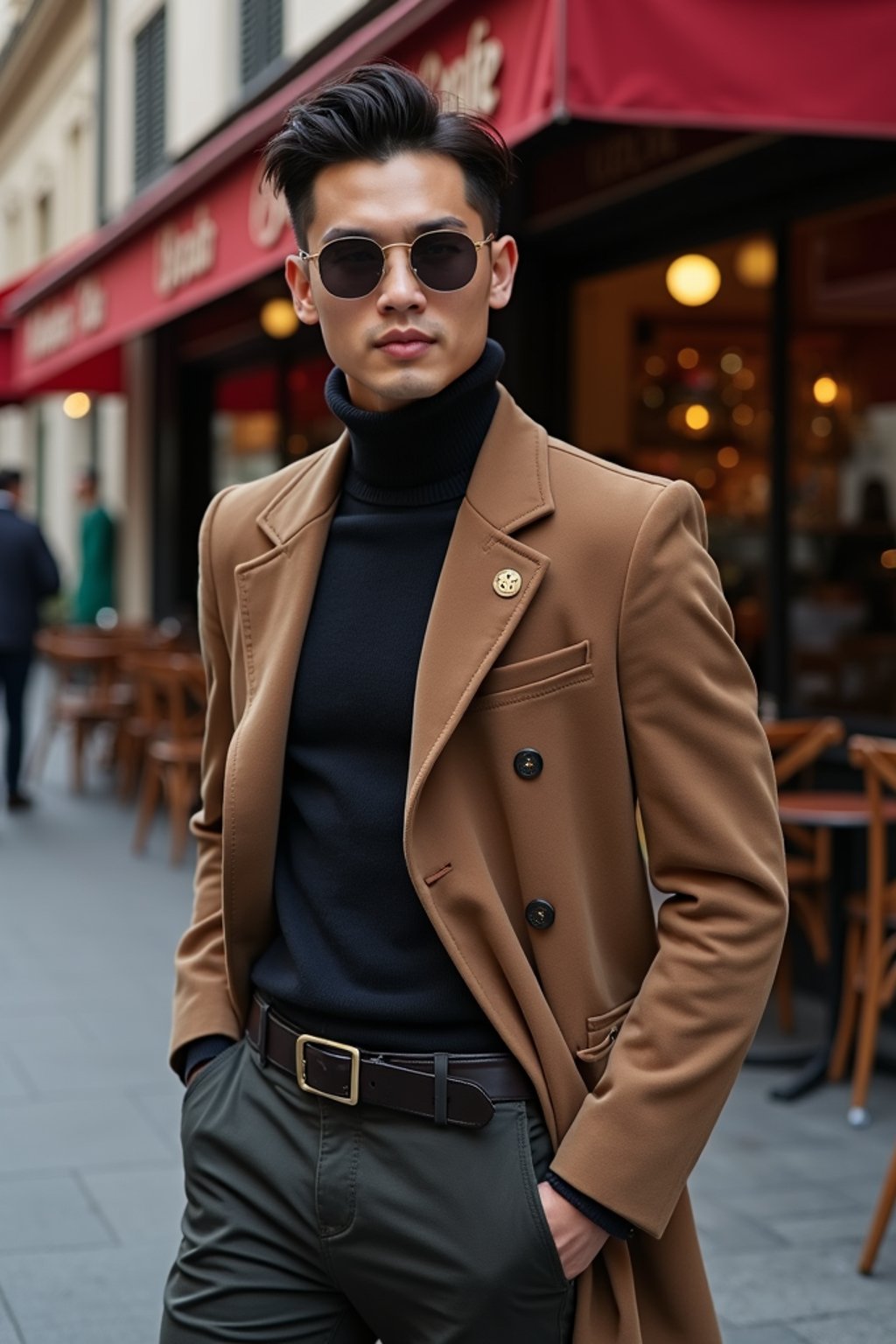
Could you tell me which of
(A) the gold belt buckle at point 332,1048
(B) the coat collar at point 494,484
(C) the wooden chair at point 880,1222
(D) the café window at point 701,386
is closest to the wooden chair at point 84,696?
(D) the café window at point 701,386

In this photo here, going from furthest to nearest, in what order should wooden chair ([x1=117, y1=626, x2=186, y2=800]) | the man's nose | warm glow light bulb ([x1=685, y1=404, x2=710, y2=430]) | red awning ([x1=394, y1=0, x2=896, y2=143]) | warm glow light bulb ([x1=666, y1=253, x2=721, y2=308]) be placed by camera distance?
wooden chair ([x1=117, y1=626, x2=186, y2=800]) < warm glow light bulb ([x1=685, y1=404, x2=710, y2=430]) < warm glow light bulb ([x1=666, y1=253, x2=721, y2=308]) < red awning ([x1=394, y1=0, x2=896, y2=143]) < the man's nose

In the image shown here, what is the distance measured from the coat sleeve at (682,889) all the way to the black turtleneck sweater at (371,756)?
0.16 metres

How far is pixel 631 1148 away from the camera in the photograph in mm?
1807

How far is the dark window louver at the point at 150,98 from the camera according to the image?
1553 centimetres

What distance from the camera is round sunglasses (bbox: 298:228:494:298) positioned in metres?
1.93

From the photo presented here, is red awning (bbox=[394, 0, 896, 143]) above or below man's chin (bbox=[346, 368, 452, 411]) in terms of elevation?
above

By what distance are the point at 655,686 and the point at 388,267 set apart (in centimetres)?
52

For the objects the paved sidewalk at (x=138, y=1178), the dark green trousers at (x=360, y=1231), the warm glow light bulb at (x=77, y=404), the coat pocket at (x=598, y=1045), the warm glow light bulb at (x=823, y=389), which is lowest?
the paved sidewalk at (x=138, y=1178)

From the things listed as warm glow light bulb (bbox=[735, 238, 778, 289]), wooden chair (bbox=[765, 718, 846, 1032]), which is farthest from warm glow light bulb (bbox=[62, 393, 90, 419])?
wooden chair (bbox=[765, 718, 846, 1032])

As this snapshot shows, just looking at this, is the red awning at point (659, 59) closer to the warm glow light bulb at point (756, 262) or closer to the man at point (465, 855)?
the warm glow light bulb at point (756, 262)

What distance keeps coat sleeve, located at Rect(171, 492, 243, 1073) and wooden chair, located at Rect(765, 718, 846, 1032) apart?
12.8 feet

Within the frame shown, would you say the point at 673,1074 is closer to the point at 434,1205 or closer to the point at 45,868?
the point at 434,1205

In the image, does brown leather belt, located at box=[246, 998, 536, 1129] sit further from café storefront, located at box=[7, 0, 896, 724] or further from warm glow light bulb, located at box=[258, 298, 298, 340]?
warm glow light bulb, located at box=[258, 298, 298, 340]

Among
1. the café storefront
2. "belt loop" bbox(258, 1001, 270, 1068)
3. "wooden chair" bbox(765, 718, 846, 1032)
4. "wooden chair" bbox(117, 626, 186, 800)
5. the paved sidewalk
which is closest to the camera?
"belt loop" bbox(258, 1001, 270, 1068)
